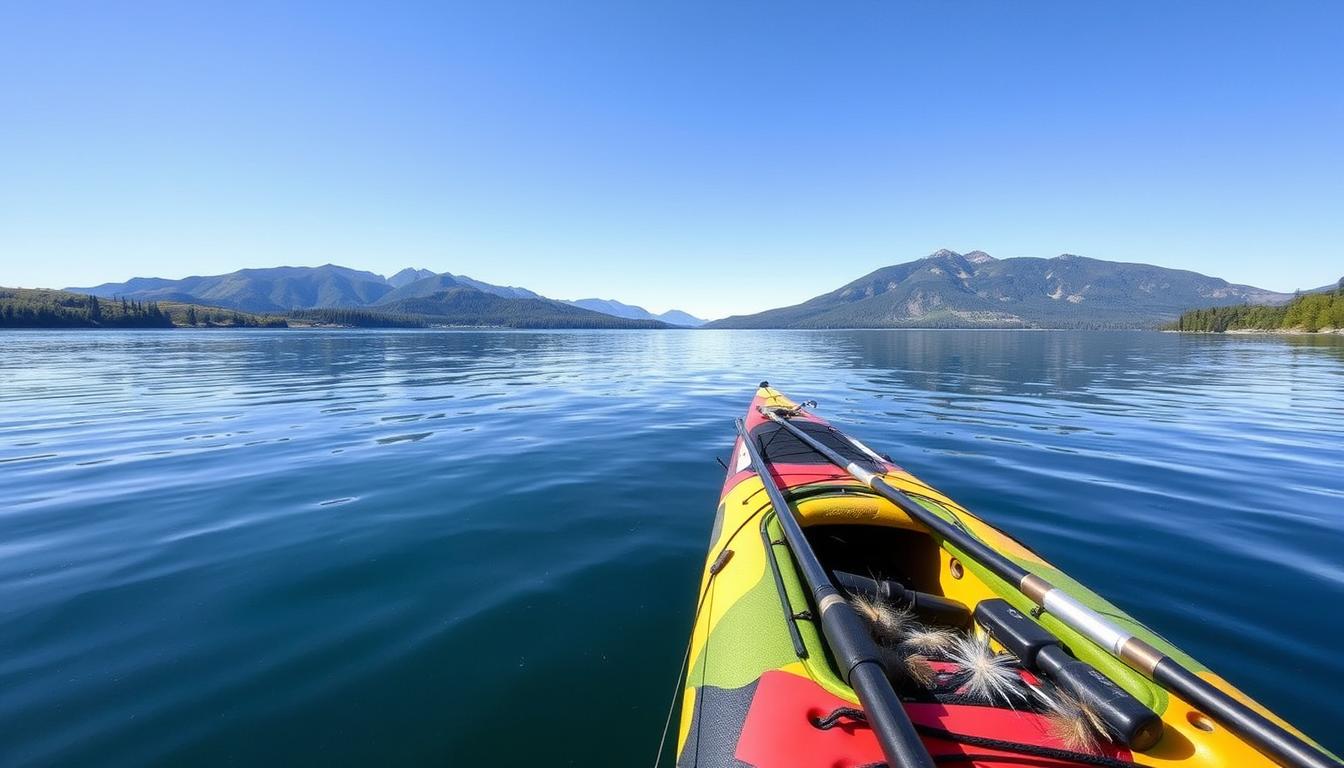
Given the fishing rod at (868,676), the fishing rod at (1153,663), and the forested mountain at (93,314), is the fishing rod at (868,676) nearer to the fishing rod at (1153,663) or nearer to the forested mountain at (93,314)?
the fishing rod at (1153,663)

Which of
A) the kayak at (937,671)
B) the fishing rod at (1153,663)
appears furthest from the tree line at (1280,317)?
the fishing rod at (1153,663)

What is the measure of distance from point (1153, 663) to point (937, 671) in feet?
4.31

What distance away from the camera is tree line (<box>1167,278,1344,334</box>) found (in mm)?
87312

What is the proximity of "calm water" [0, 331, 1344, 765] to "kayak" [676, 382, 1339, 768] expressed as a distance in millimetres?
1289

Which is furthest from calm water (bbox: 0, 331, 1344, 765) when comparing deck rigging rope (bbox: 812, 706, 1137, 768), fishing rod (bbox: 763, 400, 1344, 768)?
fishing rod (bbox: 763, 400, 1344, 768)

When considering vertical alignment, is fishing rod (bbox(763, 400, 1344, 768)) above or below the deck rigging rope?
above

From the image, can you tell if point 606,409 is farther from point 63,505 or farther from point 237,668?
point 237,668

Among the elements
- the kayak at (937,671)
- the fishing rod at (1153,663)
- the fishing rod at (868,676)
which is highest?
the fishing rod at (868,676)

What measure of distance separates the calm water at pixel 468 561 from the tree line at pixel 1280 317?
119m

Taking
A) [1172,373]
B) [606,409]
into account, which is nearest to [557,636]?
[606,409]

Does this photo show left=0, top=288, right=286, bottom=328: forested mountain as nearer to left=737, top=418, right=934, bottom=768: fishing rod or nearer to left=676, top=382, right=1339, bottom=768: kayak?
left=676, top=382, right=1339, bottom=768: kayak

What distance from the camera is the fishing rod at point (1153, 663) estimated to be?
80.7 inches

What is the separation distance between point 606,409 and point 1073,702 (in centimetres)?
1558

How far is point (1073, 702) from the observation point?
2.70 metres
